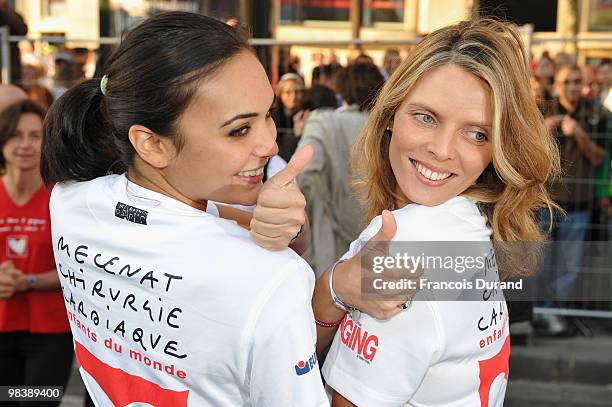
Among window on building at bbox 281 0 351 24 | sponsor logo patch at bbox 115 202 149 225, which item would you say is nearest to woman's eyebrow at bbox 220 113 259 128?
sponsor logo patch at bbox 115 202 149 225

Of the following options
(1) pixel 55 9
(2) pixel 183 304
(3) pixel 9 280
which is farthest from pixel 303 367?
(1) pixel 55 9

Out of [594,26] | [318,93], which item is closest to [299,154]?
[318,93]

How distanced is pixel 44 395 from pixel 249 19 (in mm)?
5942

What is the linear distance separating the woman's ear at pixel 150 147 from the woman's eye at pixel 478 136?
650 mm

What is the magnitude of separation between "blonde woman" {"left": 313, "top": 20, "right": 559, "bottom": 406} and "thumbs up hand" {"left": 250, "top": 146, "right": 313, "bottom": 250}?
0.19 metres

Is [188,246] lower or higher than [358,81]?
lower

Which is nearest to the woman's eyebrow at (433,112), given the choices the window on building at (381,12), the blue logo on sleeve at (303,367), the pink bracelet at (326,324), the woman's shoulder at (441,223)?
the woman's shoulder at (441,223)

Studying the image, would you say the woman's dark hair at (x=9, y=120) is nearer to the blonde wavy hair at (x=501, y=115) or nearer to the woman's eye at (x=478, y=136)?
the blonde wavy hair at (x=501, y=115)

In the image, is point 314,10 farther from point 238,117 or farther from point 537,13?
point 238,117

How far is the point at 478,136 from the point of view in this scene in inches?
66.0

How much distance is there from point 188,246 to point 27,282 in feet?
6.70

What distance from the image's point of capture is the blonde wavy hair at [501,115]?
63.9 inches

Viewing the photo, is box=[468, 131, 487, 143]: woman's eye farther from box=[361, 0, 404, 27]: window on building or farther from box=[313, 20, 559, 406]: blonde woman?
box=[361, 0, 404, 27]: window on building

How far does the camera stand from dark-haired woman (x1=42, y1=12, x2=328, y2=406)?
1.41m
